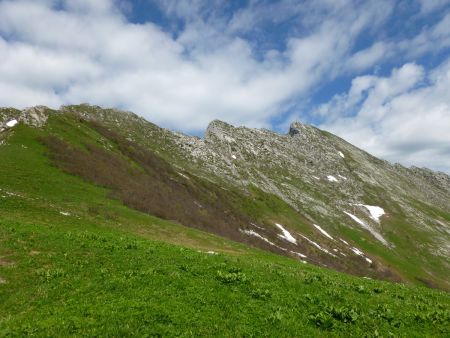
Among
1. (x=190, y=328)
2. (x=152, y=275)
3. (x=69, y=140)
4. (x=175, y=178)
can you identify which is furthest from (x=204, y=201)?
(x=190, y=328)

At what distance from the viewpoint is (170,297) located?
19.2 m

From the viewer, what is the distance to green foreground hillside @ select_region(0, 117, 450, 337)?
1666cm

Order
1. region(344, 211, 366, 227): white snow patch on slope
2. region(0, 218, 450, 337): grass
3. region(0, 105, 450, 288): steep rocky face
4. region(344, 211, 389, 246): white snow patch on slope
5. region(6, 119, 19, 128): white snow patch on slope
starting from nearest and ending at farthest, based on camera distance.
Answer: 1. region(0, 218, 450, 337): grass
2. region(6, 119, 19, 128): white snow patch on slope
3. region(0, 105, 450, 288): steep rocky face
4. region(344, 211, 389, 246): white snow patch on slope
5. region(344, 211, 366, 227): white snow patch on slope

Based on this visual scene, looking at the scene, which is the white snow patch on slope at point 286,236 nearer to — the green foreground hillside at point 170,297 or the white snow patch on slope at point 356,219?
the white snow patch on slope at point 356,219

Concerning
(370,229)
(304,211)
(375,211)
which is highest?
(375,211)

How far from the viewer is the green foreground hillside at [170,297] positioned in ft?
54.6

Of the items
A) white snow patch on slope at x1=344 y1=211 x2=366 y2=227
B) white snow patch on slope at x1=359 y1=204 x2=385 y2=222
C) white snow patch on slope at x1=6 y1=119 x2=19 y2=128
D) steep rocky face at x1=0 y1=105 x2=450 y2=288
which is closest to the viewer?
white snow patch on slope at x1=6 y1=119 x2=19 y2=128

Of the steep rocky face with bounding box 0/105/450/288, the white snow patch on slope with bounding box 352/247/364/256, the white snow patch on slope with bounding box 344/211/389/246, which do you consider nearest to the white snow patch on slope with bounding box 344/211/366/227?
the white snow patch on slope with bounding box 344/211/389/246

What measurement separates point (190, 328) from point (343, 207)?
16465 centimetres

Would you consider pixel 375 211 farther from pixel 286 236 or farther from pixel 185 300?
pixel 185 300

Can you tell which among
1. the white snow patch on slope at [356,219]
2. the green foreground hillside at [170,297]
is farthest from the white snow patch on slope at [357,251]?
the green foreground hillside at [170,297]

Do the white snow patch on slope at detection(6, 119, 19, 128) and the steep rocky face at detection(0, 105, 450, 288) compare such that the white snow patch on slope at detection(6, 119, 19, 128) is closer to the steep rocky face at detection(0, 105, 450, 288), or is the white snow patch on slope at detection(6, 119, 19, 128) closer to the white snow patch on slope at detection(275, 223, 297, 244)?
the steep rocky face at detection(0, 105, 450, 288)

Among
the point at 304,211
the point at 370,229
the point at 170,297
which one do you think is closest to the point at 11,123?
the point at 170,297

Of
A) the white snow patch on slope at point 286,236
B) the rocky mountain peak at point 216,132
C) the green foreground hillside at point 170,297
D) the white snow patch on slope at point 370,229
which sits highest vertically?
the rocky mountain peak at point 216,132
